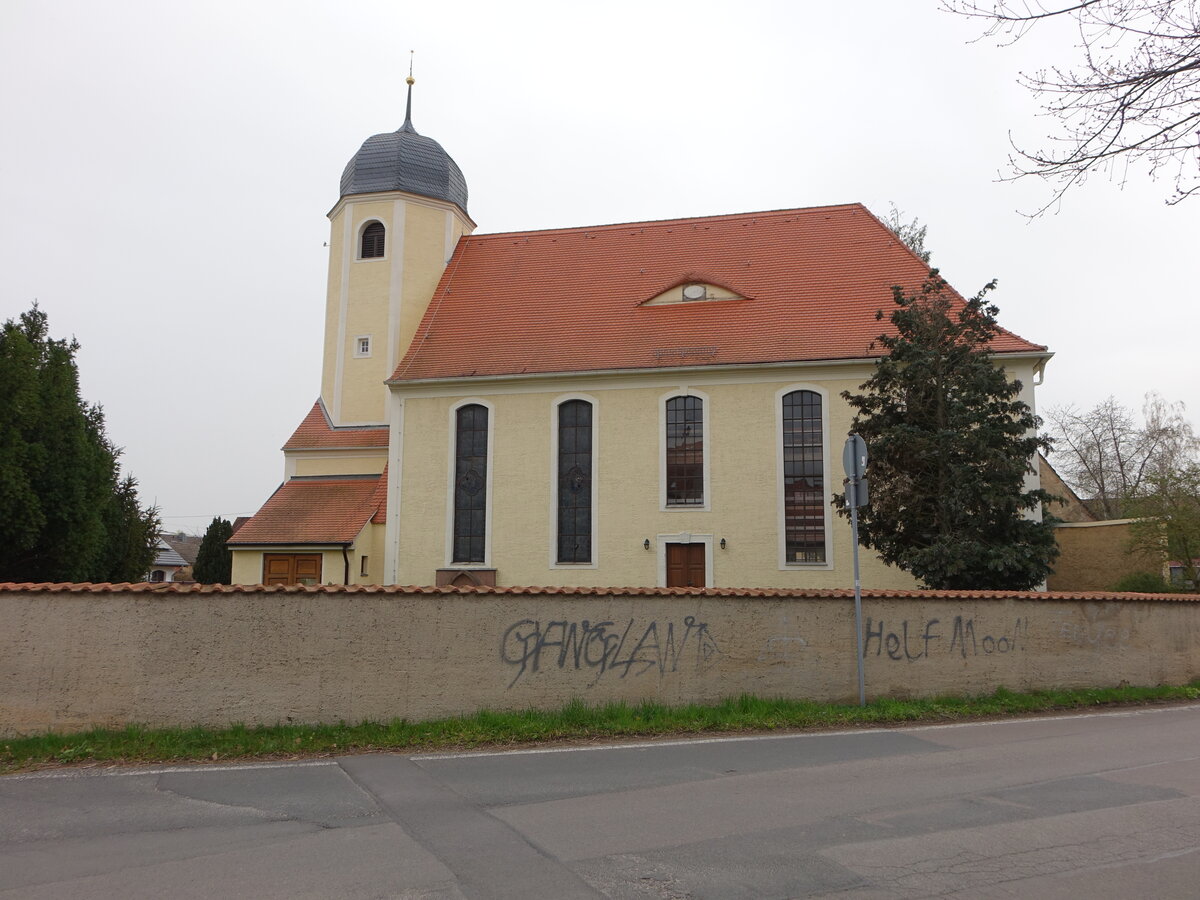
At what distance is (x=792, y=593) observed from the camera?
10742 mm

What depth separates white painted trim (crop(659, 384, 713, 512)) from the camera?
20.2m

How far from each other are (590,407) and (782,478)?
4.61m

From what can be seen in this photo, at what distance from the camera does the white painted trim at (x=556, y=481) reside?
20469 mm

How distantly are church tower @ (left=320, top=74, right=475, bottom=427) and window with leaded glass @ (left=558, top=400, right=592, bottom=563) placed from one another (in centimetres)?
571

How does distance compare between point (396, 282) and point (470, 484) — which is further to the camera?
point (396, 282)

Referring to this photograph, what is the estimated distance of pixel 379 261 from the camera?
81.6ft

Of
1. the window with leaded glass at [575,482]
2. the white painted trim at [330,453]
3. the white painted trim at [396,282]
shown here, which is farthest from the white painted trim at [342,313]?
the window with leaded glass at [575,482]

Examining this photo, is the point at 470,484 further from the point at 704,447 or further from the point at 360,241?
the point at 360,241

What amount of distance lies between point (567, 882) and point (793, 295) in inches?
752

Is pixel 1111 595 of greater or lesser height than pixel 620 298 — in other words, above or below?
below

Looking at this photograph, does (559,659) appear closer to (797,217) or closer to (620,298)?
(620,298)

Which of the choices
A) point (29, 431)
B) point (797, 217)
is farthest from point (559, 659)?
point (797, 217)

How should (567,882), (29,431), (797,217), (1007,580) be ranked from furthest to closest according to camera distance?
(797,217) → (29,431) → (1007,580) → (567,882)

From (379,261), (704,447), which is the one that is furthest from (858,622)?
(379,261)
